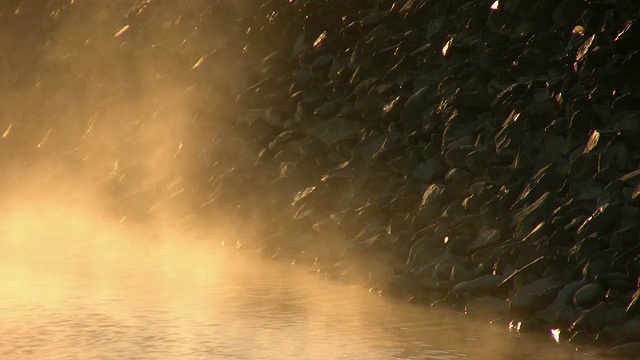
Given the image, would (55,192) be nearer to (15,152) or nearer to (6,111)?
(15,152)

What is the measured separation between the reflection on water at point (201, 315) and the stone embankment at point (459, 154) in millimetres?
473

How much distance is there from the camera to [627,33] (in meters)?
11.5

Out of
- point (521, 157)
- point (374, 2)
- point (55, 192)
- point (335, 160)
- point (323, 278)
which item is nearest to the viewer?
point (521, 157)

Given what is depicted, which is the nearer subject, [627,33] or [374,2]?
[627,33]

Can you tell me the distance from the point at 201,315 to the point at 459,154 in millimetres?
3320

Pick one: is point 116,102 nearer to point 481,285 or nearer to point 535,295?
point 481,285

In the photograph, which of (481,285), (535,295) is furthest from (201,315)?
(535,295)

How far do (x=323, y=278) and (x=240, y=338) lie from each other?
2.92m

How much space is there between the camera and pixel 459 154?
11820 mm

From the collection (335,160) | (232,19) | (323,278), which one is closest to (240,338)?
(323,278)

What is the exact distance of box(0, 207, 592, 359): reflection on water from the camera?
8.83 m

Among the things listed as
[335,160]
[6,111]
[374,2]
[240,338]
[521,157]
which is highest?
[6,111]

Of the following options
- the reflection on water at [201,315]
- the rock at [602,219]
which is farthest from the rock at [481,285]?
the rock at [602,219]

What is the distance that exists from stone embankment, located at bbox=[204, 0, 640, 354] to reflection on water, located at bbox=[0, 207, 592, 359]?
1.55 feet
